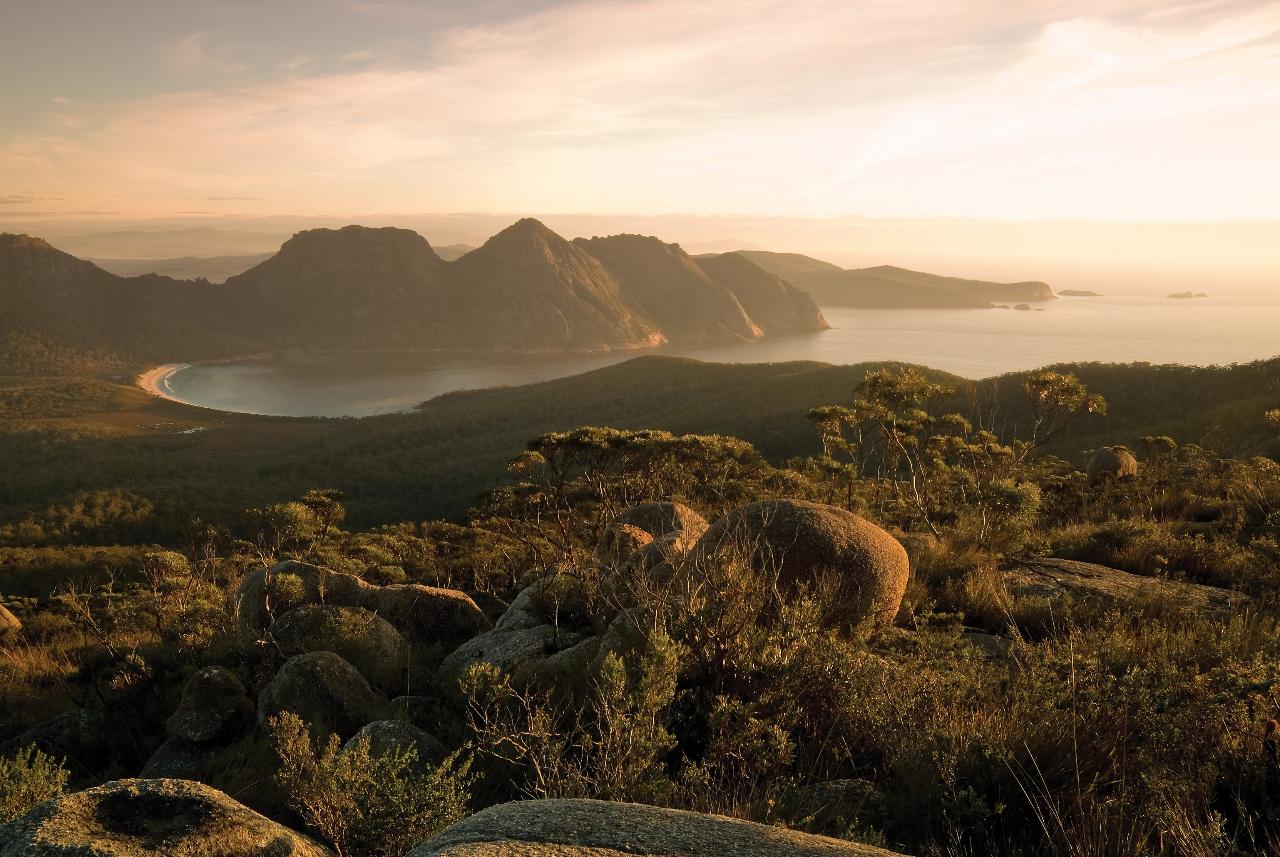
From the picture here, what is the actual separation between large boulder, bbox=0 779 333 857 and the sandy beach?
142m

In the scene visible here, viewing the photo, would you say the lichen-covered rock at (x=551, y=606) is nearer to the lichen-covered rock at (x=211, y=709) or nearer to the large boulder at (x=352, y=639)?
the large boulder at (x=352, y=639)

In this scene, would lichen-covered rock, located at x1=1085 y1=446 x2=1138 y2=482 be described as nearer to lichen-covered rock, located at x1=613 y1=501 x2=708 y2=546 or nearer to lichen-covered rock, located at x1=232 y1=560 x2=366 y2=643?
lichen-covered rock, located at x1=613 y1=501 x2=708 y2=546

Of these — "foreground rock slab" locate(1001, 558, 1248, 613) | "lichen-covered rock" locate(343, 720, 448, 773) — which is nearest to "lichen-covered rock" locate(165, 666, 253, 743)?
"lichen-covered rock" locate(343, 720, 448, 773)

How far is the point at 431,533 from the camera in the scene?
2417 centimetres

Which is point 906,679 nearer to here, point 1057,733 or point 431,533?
point 1057,733

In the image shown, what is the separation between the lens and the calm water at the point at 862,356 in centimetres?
11606

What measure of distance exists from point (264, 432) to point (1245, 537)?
102808mm

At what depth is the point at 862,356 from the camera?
146m

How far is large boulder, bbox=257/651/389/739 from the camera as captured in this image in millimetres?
7309

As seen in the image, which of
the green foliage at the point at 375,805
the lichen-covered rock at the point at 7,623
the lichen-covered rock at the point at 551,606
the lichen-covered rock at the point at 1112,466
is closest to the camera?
the green foliage at the point at 375,805

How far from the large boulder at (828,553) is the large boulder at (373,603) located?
4999 mm

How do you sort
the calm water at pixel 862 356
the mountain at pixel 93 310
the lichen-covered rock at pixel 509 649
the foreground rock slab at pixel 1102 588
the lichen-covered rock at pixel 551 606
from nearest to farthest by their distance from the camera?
the foreground rock slab at pixel 1102 588
the lichen-covered rock at pixel 509 649
the lichen-covered rock at pixel 551 606
the calm water at pixel 862 356
the mountain at pixel 93 310

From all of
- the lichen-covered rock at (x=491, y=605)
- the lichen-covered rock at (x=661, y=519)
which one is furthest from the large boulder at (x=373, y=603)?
the lichen-covered rock at (x=661, y=519)

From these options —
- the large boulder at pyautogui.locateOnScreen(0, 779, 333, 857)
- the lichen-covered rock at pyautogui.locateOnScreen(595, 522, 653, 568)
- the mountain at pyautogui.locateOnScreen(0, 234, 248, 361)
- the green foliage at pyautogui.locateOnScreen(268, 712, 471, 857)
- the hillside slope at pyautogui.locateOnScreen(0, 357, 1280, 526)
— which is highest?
the mountain at pyautogui.locateOnScreen(0, 234, 248, 361)
